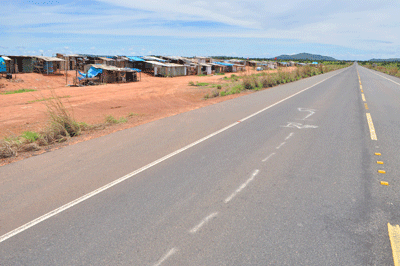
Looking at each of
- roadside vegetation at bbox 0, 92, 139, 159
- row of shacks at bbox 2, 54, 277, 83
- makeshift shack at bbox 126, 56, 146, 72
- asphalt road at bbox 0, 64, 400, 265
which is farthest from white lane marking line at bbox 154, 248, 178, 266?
makeshift shack at bbox 126, 56, 146, 72

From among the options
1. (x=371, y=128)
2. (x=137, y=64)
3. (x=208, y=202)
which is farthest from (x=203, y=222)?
(x=137, y=64)

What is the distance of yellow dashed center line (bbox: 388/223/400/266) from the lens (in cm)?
308

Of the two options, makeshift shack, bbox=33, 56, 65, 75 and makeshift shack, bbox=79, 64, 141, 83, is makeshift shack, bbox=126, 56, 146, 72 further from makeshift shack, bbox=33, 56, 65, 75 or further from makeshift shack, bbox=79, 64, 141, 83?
makeshift shack, bbox=79, 64, 141, 83

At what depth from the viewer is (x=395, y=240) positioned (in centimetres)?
336

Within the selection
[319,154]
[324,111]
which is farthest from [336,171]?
[324,111]

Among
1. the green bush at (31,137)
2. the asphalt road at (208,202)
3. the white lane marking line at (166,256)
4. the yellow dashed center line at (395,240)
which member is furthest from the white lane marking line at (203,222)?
the green bush at (31,137)

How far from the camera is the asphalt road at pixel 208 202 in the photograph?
125 inches

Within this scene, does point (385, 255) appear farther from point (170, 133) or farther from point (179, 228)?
point (170, 133)

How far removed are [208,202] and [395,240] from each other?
251 centimetres

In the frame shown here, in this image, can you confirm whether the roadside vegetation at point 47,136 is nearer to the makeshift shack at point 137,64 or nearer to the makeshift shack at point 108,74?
the makeshift shack at point 108,74

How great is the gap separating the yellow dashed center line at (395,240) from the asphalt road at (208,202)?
0.08m

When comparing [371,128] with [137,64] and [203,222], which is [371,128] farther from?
[137,64]

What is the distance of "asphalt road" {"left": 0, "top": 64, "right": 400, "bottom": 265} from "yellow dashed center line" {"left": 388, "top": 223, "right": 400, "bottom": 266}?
79mm

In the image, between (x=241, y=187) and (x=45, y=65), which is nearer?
(x=241, y=187)
